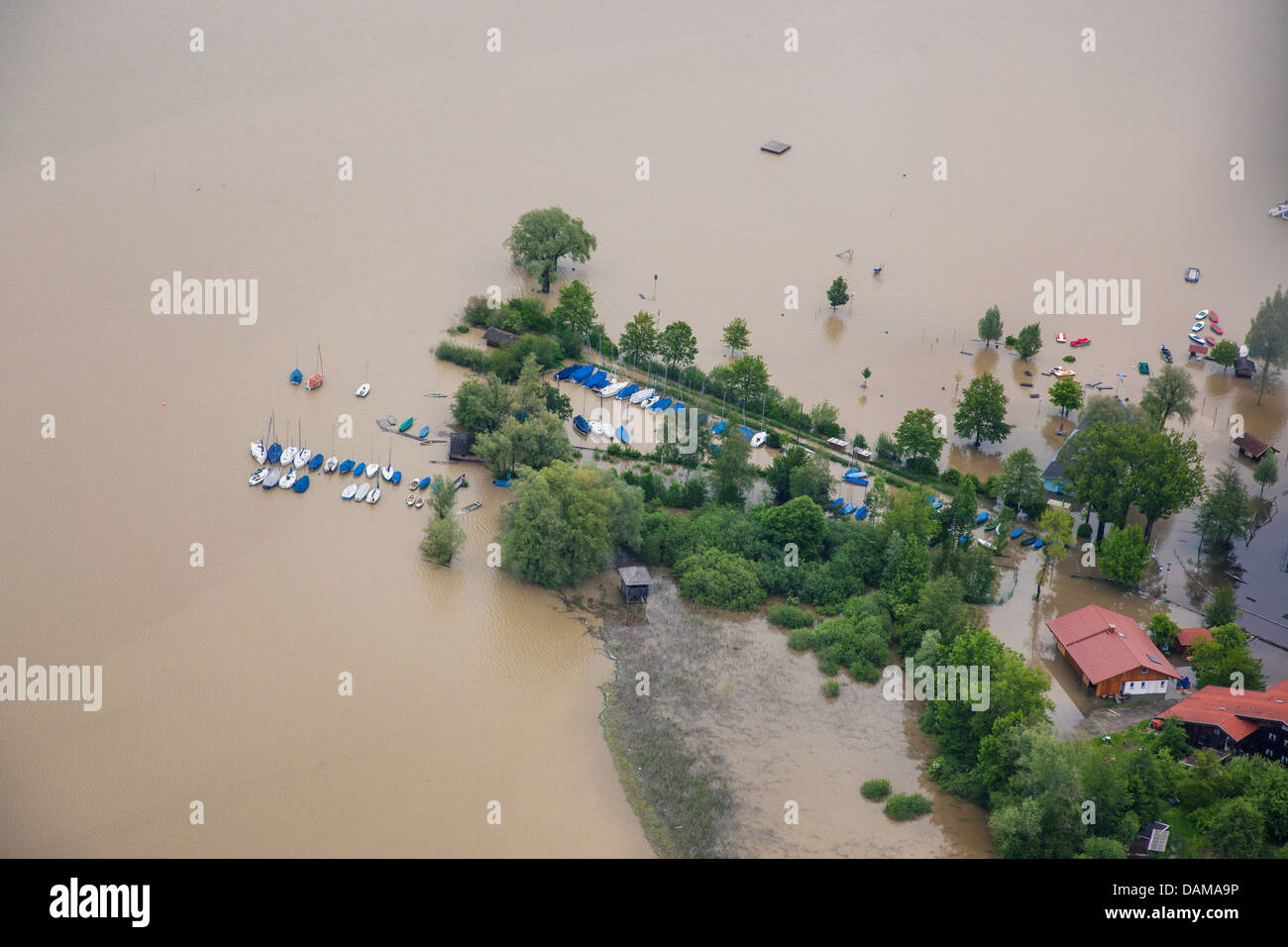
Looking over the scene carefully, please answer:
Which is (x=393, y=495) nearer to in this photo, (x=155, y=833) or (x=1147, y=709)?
(x=155, y=833)

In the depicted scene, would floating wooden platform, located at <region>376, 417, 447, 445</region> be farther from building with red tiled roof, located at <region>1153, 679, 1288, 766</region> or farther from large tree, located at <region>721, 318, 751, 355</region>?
building with red tiled roof, located at <region>1153, 679, 1288, 766</region>

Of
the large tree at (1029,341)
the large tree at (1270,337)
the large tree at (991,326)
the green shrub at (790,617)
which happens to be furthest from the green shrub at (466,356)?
the large tree at (1270,337)

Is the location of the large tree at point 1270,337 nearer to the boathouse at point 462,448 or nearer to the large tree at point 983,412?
the large tree at point 983,412

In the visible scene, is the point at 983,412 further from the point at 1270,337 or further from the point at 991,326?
the point at 1270,337

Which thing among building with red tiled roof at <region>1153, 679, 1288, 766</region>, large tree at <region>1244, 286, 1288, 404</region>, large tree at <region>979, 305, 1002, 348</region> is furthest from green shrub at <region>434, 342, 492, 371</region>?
large tree at <region>1244, 286, 1288, 404</region>

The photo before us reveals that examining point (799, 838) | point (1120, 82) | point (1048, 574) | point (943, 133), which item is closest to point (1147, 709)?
point (1048, 574)

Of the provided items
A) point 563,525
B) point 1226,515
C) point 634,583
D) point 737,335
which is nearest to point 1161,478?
point 1226,515
